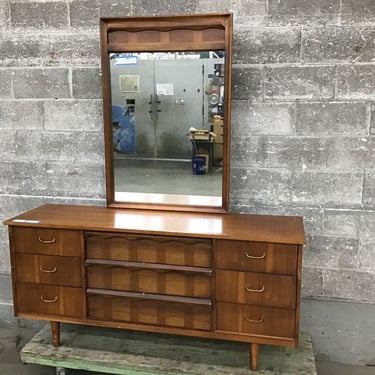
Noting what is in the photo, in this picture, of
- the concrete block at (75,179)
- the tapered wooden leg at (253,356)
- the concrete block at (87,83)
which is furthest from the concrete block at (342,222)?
the concrete block at (87,83)

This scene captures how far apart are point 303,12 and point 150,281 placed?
154cm

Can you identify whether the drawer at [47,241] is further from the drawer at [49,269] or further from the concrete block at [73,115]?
the concrete block at [73,115]

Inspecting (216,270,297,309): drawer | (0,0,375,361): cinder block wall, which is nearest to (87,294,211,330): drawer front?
(216,270,297,309): drawer

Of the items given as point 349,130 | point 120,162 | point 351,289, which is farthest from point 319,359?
point 120,162

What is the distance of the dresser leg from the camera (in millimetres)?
2349

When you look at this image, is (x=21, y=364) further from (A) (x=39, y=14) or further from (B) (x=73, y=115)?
(A) (x=39, y=14)

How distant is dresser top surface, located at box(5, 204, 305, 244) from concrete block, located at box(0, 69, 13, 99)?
75 centimetres

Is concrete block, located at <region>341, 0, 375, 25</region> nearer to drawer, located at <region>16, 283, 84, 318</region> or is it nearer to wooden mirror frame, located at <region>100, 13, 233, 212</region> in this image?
wooden mirror frame, located at <region>100, 13, 233, 212</region>

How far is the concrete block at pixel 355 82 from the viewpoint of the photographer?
7.39ft

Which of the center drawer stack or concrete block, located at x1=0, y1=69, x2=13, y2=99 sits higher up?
concrete block, located at x1=0, y1=69, x2=13, y2=99

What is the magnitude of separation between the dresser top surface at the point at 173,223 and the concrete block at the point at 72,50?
0.84 m

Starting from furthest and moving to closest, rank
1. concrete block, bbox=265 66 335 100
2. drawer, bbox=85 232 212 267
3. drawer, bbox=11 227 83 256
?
concrete block, bbox=265 66 335 100 < drawer, bbox=11 227 83 256 < drawer, bbox=85 232 212 267

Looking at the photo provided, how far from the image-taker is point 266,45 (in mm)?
2324

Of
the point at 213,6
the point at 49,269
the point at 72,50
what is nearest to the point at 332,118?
the point at 213,6
